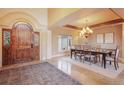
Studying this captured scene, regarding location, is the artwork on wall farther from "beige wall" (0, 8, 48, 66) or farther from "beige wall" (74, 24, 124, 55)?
"beige wall" (0, 8, 48, 66)

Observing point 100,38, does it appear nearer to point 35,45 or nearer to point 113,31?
point 113,31

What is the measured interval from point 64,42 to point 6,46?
468 centimetres

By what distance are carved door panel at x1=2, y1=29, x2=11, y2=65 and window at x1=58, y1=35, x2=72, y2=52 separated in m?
3.94

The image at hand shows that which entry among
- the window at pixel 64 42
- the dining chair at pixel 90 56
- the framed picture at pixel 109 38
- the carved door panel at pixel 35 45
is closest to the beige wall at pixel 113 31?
the framed picture at pixel 109 38

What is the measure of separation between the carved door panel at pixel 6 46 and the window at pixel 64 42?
3.94 m

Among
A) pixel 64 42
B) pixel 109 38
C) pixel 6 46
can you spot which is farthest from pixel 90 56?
pixel 6 46

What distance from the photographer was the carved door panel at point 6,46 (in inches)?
198

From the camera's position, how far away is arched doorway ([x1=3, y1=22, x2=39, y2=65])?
5.22 meters
